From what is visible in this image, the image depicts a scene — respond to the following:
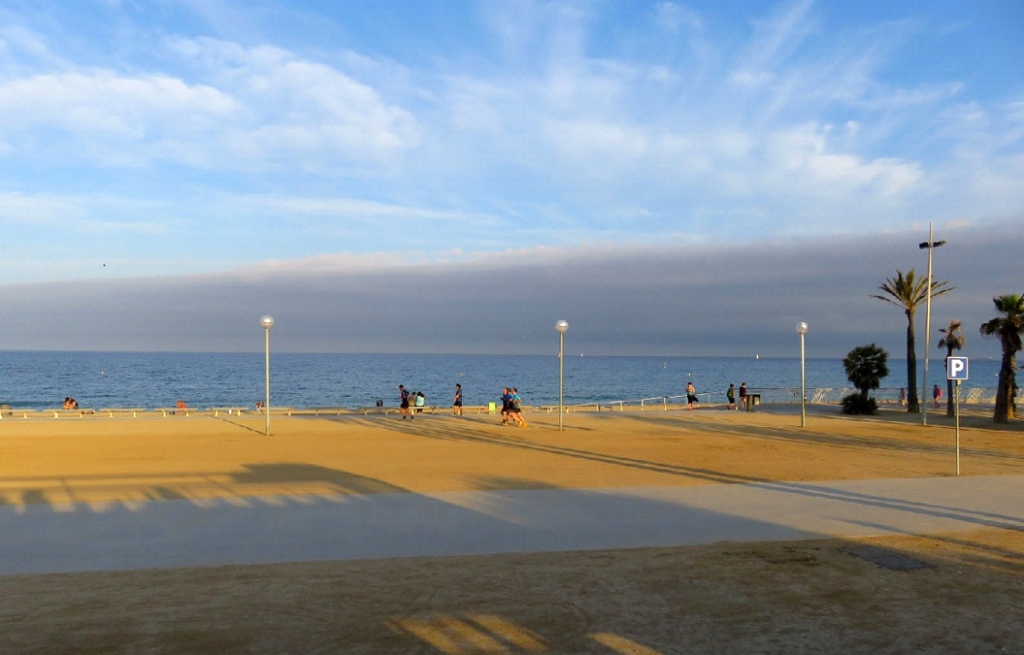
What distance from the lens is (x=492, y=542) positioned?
9773 mm

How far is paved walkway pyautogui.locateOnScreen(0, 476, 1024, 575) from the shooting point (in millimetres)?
9281

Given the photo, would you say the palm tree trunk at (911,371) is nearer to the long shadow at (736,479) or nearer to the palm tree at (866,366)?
the palm tree at (866,366)

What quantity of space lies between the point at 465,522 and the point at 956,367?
10.7 metres

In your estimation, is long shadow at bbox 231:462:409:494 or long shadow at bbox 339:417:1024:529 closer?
long shadow at bbox 339:417:1024:529

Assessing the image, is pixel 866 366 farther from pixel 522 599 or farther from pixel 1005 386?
pixel 522 599

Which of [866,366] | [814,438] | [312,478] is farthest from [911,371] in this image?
[312,478]

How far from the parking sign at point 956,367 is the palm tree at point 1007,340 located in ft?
50.1

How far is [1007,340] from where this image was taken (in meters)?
28.9

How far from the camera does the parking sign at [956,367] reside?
1552cm

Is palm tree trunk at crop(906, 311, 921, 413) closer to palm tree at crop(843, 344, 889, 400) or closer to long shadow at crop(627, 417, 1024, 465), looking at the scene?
palm tree at crop(843, 344, 889, 400)

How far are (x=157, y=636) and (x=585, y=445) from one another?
52.2ft

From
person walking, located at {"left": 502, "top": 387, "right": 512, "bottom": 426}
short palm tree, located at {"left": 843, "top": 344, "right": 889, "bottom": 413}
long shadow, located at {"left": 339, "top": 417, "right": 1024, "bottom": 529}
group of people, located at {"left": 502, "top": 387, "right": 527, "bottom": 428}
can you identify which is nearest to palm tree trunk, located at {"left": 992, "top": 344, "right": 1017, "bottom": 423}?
short palm tree, located at {"left": 843, "top": 344, "right": 889, "bottom": 413}

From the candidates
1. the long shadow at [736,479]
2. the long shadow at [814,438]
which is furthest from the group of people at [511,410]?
the long shadow at [814,438]

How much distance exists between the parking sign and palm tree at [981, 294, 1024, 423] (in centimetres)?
1527
